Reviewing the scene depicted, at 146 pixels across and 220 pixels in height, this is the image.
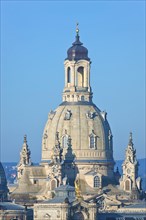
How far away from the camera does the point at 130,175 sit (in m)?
165

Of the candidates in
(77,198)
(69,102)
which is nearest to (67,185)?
(77,198)

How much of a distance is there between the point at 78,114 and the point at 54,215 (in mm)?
24460

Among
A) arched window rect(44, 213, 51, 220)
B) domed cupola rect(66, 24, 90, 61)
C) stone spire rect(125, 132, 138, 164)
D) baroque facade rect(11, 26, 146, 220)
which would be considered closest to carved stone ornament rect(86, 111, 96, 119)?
baroque facade rect(11, 26, 146, 220)

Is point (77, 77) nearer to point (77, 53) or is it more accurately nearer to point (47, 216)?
point (77, 53)

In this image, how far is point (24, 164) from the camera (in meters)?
168

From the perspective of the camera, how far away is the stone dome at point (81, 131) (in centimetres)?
16338

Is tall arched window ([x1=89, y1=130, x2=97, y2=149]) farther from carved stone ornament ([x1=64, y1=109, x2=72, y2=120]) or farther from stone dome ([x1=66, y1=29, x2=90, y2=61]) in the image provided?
stone dome ([x1=66, y1=29, x2=90, y2=61])

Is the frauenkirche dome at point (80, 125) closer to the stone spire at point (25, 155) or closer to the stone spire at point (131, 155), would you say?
the stone spire at point (131, 155)

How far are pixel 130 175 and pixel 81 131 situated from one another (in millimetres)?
7665

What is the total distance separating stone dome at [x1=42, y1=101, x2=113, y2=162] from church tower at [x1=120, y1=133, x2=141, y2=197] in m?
2.24

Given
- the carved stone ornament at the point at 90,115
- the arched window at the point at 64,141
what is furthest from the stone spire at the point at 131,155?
the arched window at the point at 64,141

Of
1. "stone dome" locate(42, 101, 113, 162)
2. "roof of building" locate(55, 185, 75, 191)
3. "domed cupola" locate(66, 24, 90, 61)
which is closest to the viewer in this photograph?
"roof of building" locate(55, 185, 75, 191)

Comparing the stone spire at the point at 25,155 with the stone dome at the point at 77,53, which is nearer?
the stone dome at the point at 77,53

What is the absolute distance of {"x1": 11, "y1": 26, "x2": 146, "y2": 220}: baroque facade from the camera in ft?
527
